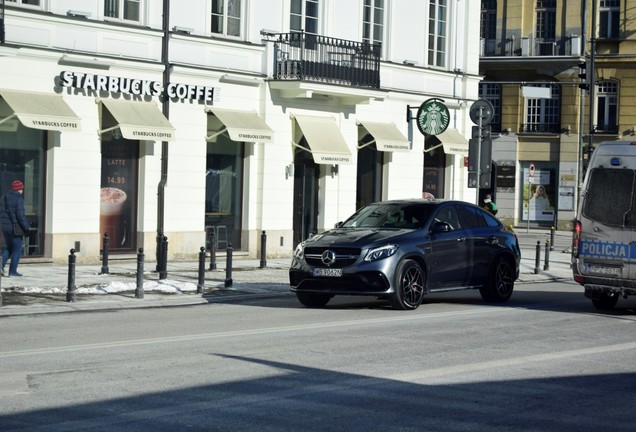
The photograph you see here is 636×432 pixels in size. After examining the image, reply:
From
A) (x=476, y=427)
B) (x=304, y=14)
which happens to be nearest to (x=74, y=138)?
(x=304, y=14)

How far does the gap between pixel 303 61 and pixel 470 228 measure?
42.8ft

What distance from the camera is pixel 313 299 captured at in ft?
61.9

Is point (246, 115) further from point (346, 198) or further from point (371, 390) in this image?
point (371, 390)

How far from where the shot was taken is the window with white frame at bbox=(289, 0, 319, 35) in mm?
32562

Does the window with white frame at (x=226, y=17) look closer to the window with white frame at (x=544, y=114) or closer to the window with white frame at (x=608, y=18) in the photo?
the window with white frame at (x=544, y=114)

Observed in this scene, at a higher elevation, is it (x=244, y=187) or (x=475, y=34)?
(x=475, y=34)

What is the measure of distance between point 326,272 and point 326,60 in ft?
51.3

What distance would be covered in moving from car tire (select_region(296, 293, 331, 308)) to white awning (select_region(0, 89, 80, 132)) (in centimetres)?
866

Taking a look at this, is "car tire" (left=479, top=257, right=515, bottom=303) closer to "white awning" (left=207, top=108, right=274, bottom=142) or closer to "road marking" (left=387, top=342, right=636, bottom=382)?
"road marking" (left=387, top=342, right=636, bottom=382)

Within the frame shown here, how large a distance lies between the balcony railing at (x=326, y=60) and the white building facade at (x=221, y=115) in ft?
0.18

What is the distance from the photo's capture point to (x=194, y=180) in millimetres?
29781

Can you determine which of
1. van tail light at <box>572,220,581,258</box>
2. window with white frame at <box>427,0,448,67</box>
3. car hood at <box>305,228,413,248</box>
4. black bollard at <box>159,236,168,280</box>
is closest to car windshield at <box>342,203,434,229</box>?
car hood at <box>305,228,413,248</box>

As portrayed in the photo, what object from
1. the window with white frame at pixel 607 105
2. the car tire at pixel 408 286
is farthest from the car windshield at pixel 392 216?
the window with white frame at pixel 607 105

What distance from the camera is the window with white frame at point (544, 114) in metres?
57.9
